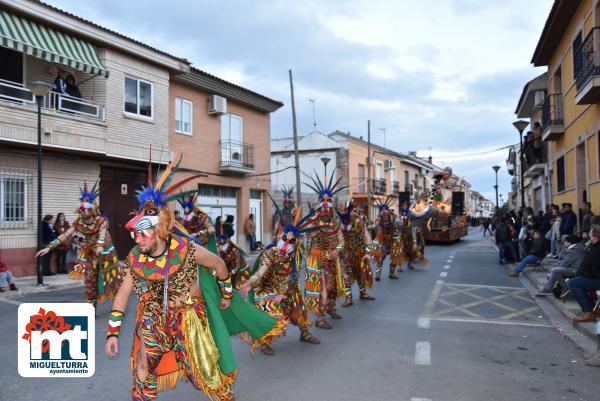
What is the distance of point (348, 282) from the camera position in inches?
349

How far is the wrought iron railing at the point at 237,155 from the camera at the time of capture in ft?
74.8

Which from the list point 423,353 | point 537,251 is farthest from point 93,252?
point 537,251

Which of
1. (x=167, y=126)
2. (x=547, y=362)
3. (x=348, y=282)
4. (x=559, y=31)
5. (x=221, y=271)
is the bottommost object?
(x=547, y=362)

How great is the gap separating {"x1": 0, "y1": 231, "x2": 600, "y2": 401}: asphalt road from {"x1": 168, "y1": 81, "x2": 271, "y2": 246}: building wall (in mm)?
11153

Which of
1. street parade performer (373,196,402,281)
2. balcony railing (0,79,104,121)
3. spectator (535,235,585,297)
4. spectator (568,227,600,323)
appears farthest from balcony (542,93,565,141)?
balcony railing (0,79,104,121)

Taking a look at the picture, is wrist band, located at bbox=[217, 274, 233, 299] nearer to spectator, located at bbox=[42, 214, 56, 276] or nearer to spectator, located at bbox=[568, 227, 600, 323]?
spectator, located at bbox=[568, 227, 600, 323]

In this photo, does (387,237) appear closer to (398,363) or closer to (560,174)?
(398,363)

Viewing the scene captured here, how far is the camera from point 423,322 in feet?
26.2

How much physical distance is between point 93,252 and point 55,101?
9.21m

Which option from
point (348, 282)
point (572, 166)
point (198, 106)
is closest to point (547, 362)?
point (348, 282)

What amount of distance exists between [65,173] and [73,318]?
12.1 m

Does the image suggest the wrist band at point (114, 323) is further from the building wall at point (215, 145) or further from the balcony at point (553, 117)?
the balcony at point (553, 117)

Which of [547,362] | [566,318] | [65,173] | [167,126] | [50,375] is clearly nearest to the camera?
[50,375]

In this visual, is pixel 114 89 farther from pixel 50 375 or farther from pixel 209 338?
pixel 209 338
